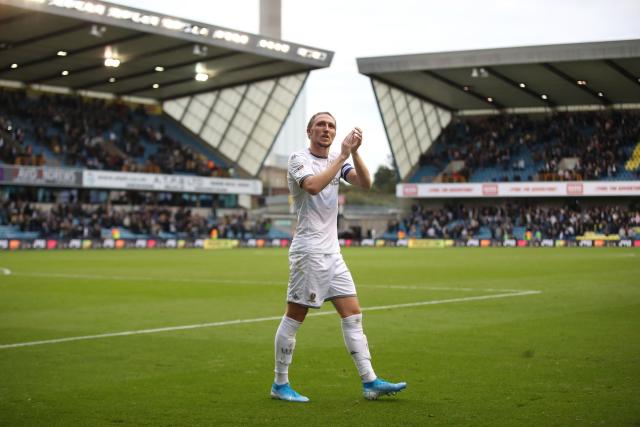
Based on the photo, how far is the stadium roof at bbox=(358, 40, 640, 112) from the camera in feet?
194

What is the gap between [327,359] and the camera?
1034 cm

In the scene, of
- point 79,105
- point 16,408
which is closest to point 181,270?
point 16,408

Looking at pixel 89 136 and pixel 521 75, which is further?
pixel 89 136

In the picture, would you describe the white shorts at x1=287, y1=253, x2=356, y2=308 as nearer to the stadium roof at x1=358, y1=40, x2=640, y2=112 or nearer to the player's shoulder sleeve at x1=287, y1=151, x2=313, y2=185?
the player's shoulder sleeve at x1=287, y1=151, x2=313, y2=185

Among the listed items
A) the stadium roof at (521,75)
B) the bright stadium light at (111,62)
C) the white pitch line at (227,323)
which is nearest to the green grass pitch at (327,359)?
the white pitch line at (227,323)

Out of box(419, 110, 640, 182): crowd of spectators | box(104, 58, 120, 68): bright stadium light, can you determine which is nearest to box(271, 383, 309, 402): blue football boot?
box(104, 58, 120, 68): bright stadium light

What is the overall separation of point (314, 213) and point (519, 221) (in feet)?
213

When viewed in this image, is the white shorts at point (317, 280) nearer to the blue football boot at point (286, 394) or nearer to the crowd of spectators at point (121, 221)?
the blue football boot at point (286, 394)

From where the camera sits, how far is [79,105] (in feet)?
222

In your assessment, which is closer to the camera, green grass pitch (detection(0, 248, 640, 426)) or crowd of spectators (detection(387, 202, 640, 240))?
green grass pitch (detection(0, 248, 640, 426))

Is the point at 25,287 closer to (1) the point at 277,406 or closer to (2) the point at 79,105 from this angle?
(1) the point at 277,406

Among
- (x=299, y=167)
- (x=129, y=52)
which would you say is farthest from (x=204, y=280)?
(x=129, y=52)

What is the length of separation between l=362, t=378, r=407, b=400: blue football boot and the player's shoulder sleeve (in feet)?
A: 6.02

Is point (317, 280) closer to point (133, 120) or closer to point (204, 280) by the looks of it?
point (204, 280)
